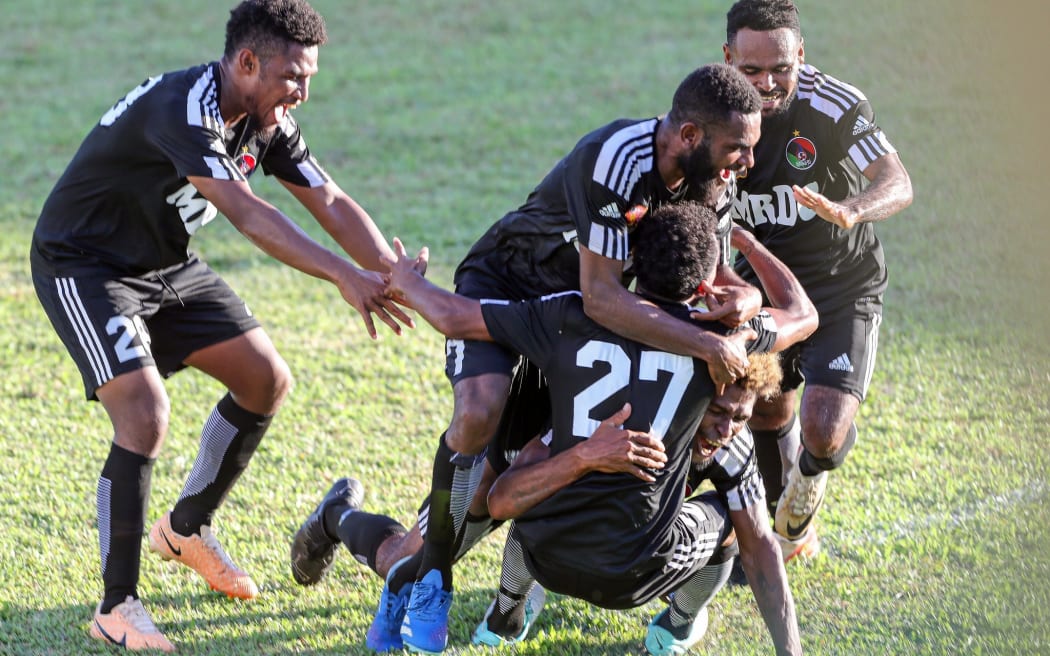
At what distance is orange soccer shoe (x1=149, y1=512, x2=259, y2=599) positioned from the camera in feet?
15.5

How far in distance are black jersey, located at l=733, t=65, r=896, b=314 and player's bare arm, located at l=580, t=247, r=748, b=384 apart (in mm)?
1430

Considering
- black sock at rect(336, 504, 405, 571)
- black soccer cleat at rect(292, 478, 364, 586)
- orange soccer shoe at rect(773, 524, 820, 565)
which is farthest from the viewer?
orange soccer shoe at rect(773, 524, 820, 565)

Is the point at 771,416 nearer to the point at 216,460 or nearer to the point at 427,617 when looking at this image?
the point at 427,617

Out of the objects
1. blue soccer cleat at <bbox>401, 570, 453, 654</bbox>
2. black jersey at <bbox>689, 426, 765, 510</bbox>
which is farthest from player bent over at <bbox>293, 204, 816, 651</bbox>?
blue soccer cleat at <bbox>401, 570, 453, 654</bbox>

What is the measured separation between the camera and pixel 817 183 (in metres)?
4.99

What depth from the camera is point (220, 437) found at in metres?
4.85

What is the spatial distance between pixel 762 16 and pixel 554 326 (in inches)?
64.7

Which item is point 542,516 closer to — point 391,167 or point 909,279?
point 909,279

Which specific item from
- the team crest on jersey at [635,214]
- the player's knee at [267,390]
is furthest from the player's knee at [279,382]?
the team crest on jersey at [635,214]

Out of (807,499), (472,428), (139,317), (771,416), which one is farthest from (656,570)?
(139,317)

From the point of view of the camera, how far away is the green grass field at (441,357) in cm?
440

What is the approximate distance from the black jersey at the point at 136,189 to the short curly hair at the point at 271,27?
0.62 feet

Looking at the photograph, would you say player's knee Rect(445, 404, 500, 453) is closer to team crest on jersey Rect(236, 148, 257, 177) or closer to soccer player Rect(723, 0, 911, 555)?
team crest on jersey Rect(236, 148, 257, 177)

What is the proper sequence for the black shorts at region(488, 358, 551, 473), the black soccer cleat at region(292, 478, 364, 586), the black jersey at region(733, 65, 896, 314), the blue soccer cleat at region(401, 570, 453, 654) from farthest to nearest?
1. the black jersey at region(733, 65, 896, 314)
2. the black soccer cleat at region(292, 478, 364, 586)
3. the black shorts at region(488, 358, 551, 473)
4. the blue soccer cleat at region(401, 570, 453, 654)
